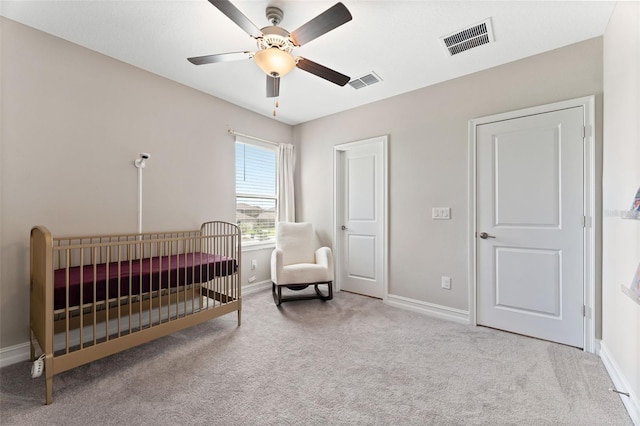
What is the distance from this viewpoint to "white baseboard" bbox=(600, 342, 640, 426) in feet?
4.58

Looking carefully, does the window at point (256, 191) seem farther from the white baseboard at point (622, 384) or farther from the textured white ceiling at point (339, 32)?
the white baseboard at point (622, 384)

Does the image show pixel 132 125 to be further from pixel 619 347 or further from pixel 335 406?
pixel 619 347

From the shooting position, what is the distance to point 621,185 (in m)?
1.68

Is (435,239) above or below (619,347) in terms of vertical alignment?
above

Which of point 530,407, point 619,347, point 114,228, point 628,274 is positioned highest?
point 114,228

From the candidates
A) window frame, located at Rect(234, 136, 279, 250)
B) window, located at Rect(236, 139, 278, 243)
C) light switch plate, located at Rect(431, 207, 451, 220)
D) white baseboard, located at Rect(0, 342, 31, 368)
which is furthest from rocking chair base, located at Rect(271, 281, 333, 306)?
white baseboard, located at Rect(0, 342, 31, 368)

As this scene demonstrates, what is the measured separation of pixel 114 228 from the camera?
242 cm

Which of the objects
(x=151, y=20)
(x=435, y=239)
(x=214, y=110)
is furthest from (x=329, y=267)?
(x=151, y=20)

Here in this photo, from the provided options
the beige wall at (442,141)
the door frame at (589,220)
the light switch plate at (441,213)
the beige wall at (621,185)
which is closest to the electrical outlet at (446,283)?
the beige wall at (442,141)

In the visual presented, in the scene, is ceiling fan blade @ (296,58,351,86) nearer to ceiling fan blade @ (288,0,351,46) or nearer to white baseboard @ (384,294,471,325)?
ceiling fan blade @ (288,0,351,46)

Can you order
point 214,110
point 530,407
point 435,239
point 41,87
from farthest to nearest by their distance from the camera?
point 214,110, point 435,239, point 41,87, point 530,407

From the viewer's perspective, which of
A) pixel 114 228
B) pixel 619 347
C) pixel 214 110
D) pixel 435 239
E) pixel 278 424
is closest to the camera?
pixel 278 424

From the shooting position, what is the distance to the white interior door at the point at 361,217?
133 inches

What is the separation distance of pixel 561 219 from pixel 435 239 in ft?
3.36
